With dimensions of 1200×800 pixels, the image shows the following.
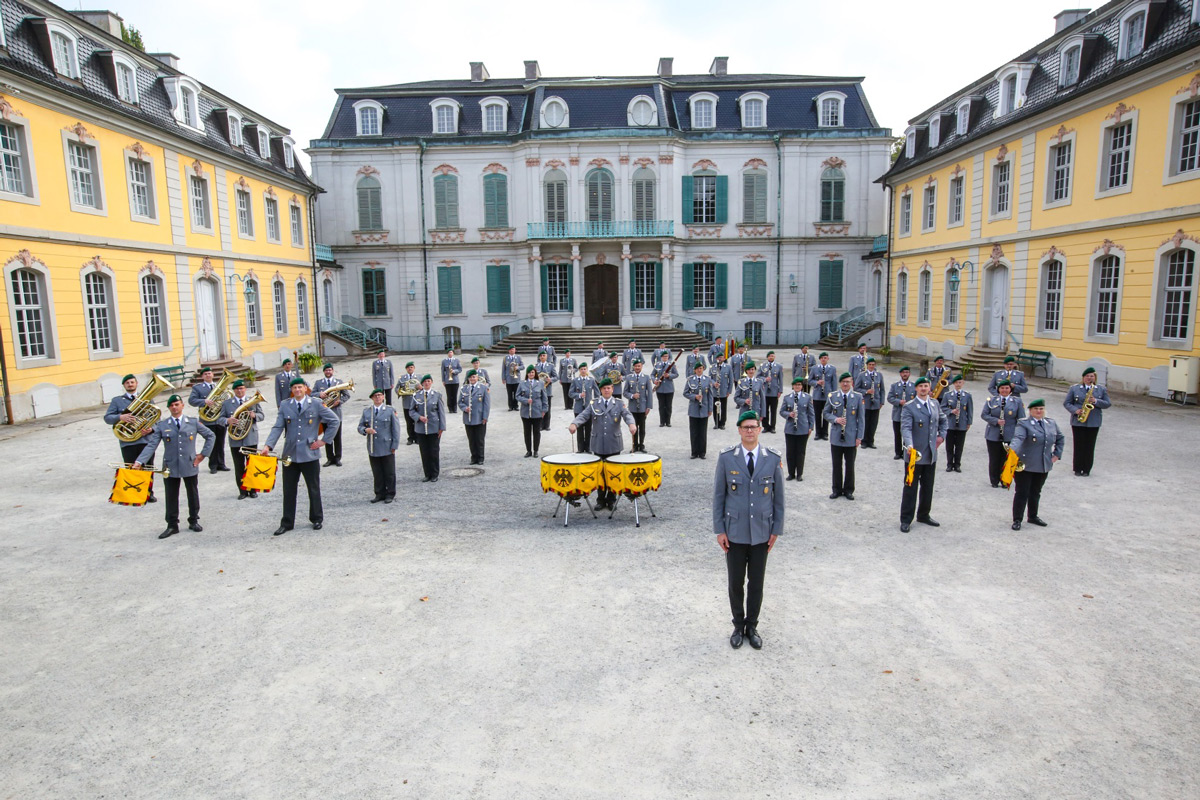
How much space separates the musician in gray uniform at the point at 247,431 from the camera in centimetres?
1204

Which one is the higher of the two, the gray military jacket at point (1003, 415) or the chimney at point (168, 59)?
the chimney at point (168, 59)

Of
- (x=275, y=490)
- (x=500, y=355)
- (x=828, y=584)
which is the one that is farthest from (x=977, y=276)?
(x=275, y=490)

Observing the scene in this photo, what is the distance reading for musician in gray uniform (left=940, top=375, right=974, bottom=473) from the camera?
41.5ft

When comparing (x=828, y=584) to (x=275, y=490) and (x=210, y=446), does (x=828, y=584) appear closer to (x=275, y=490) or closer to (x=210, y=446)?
(x=210, y=446)

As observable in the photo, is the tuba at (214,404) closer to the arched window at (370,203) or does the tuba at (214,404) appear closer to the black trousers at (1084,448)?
the black trousers at (1084,448)

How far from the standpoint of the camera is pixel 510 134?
124 feet

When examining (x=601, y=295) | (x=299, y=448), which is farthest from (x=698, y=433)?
(x=601, y=295)

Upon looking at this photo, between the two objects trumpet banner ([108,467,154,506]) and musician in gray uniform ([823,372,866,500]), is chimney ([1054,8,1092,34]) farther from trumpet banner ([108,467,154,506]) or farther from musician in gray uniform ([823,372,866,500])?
trumpet banner ([108,467,154,506])

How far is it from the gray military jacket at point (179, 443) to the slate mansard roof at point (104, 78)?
13697 mm

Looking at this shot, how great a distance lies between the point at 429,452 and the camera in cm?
1260

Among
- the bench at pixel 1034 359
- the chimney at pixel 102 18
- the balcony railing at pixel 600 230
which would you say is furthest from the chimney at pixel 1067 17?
the chimney at pixel 102 18

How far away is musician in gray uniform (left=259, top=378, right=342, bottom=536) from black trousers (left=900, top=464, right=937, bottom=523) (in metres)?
7.57

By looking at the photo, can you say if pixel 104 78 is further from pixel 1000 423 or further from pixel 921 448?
pixel 1000 423

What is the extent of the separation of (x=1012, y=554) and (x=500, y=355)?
95.9 feet
